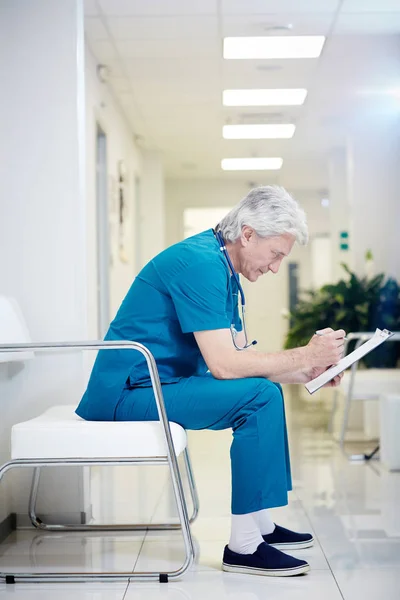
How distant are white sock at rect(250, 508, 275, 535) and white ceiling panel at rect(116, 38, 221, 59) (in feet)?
11.9

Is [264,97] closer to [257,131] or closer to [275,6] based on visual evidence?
[257,131]

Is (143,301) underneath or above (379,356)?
above

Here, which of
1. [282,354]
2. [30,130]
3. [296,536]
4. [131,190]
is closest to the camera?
[282,354]

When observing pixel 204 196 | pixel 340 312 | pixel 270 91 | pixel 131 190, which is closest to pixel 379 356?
pixel 340 312

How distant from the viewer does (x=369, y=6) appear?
15.8 feet

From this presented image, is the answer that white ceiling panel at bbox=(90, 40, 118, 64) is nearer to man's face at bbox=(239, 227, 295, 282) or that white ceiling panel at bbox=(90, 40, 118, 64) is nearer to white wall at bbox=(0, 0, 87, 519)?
white wall at bbox=(0, 0, 87, 519)

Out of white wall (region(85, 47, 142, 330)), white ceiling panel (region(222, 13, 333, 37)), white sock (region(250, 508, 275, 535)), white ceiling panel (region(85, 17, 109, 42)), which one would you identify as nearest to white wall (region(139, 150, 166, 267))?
white wall (region(85, 47, 142, 330))

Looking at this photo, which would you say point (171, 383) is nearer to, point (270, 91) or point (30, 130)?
point (30, 130)

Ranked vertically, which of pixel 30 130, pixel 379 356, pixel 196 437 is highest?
pixel 30 130

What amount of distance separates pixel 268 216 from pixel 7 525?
1.46 meters

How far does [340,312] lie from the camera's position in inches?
276

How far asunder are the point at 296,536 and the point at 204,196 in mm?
8989

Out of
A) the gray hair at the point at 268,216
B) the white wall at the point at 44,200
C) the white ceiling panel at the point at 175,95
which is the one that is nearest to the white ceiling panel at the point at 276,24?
the white ceiling panel at the point at 175,95

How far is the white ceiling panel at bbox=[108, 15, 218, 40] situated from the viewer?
5.01 meters
